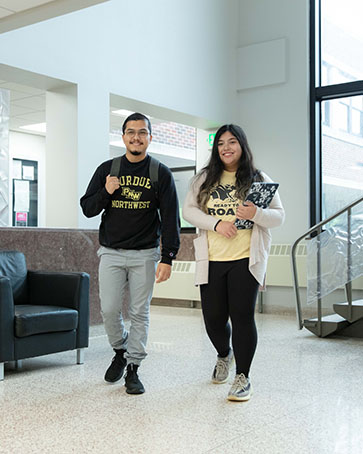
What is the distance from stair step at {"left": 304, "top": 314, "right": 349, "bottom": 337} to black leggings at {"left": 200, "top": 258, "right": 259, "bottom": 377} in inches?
103

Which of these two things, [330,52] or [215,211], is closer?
[215,211]

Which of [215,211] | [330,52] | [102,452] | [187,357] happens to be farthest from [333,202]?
[102,452]

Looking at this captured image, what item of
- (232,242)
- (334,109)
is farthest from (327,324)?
(334,109)

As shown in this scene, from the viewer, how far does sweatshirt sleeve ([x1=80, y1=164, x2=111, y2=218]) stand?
361 cm

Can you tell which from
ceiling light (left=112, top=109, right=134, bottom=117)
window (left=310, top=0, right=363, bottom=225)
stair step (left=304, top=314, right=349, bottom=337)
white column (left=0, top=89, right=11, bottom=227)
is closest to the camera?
stair step (left=304, top=314, right=349, bottom=337)

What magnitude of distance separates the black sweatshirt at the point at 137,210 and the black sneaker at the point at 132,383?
2.31 ft

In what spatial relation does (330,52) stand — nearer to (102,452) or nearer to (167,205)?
(167,205)

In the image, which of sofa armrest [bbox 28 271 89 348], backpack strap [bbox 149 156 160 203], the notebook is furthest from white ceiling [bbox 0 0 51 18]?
the notebook

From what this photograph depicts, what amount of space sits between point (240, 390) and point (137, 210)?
46.8 inches

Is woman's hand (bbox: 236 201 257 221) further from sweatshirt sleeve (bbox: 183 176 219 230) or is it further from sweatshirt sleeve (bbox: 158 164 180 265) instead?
sweatshirt sleeve (bbox: 158 164 180 265)

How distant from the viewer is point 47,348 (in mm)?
4230

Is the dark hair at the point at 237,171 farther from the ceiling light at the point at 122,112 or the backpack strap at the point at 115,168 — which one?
the ceiling light at the point at 122,112

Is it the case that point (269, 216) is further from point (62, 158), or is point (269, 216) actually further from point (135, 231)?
point (62, 158)

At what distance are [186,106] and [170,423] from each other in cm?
519
